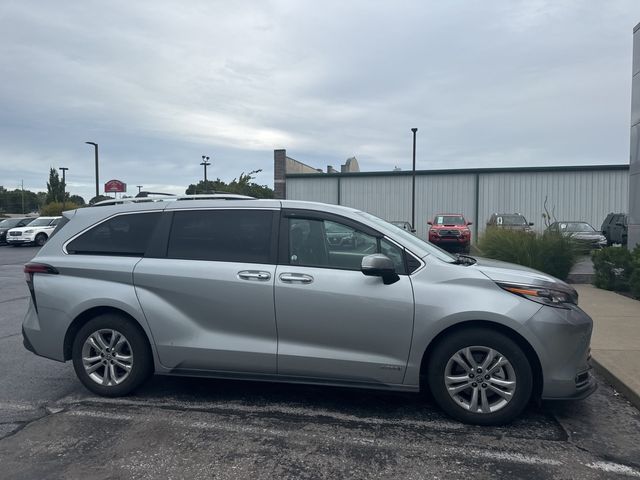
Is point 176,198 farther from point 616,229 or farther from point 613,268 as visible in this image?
point 616,229

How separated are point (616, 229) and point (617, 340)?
19.2 m

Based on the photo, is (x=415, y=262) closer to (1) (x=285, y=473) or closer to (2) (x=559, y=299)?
(2) (x=559, y=299)

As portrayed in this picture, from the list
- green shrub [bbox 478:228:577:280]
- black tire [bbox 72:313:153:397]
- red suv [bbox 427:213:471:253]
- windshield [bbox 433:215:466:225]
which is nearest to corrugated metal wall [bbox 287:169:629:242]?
windshield [bbox 433:215:466:225]

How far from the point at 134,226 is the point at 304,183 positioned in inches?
1167

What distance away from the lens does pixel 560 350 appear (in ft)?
13.2

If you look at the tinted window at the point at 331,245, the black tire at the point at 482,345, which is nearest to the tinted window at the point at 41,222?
the tinted window at the point at 331,245

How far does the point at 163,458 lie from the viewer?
3637mm

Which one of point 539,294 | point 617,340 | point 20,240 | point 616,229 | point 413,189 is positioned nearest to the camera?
point 539,294

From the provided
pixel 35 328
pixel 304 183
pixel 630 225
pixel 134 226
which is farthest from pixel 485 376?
pixel 304 183

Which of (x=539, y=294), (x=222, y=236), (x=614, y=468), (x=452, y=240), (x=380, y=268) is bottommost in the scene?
(x=614, y=468)

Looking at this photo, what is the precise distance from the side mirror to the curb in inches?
96.8

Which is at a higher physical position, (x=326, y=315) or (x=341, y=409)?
(x=326, y=315)

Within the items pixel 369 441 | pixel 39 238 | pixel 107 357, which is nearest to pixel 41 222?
pixel 39 238

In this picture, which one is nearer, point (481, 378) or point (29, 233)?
point (481, 378)
